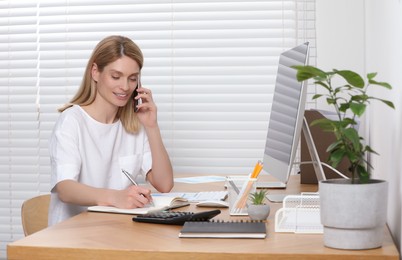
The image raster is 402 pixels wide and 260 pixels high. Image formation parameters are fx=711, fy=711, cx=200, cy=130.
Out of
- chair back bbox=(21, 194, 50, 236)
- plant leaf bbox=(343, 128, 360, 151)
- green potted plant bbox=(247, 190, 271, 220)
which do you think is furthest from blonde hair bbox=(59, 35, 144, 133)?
plant leaf bbox=(343, 128, 360, 151)

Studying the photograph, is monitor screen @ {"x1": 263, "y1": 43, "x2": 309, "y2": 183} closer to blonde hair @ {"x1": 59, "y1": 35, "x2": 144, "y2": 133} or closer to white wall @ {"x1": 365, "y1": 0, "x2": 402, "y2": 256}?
white wall @ {"x1": 365, "y1": 0, "x2": 402, "y2": 256}

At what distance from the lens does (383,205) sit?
1.39 metres

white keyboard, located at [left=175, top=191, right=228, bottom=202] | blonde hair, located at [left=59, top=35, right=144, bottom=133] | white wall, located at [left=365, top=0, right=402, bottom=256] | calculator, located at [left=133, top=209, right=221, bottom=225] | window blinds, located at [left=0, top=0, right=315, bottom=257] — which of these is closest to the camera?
white wall, located at [left=365, top=0, right=402, bottom=256]

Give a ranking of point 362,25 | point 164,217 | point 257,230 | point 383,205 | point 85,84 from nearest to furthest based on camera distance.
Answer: point 383,205 → point 257,230 → point 164,217 → point 85,84 → point 362,25

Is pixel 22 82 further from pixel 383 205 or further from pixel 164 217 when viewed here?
pixel 383 205

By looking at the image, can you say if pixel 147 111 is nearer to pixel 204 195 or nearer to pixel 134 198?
pixel 204 195

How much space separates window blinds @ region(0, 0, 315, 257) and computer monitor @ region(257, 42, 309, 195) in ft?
3.97

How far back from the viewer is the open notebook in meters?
2.06

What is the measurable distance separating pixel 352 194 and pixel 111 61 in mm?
1541

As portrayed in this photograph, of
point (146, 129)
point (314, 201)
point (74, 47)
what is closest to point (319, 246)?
point (314, 201)

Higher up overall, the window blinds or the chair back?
the window blinds

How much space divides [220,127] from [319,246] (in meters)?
2.18

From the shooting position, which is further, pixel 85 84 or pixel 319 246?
pixel 85 84

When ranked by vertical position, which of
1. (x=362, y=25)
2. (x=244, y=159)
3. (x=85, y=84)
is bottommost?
(x=244, y=159)
